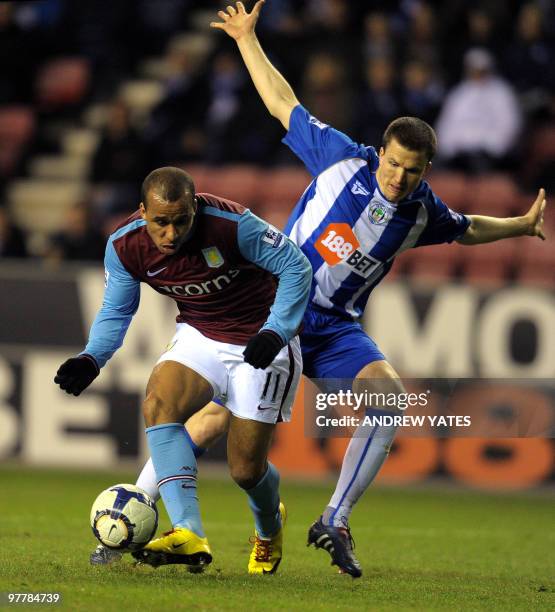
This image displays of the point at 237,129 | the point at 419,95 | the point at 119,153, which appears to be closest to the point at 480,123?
the point at 419,95

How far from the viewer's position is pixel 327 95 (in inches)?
532

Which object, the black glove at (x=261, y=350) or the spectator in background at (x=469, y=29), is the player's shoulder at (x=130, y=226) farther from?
the spectator in background at (x=469, y=29)

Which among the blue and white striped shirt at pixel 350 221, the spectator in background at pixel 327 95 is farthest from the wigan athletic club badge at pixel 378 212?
the spectator in background at pixel 327 95

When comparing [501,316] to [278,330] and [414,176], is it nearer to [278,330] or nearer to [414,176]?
[414,176]

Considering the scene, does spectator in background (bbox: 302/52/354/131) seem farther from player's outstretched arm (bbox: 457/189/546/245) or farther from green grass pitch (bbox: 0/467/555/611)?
player's outstretched arm (bbox: 457/189/546/245)

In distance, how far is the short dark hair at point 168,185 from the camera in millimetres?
5512

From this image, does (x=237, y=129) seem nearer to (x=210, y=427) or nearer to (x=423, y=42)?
(x=423, y=42)

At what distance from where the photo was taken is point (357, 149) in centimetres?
683

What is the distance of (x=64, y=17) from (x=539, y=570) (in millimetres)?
11908

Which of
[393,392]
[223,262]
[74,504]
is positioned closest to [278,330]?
[223,262]

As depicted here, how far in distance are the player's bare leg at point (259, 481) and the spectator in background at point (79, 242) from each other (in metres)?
6.63

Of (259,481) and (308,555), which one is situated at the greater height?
(259,481)

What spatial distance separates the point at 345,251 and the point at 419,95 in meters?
6.84
